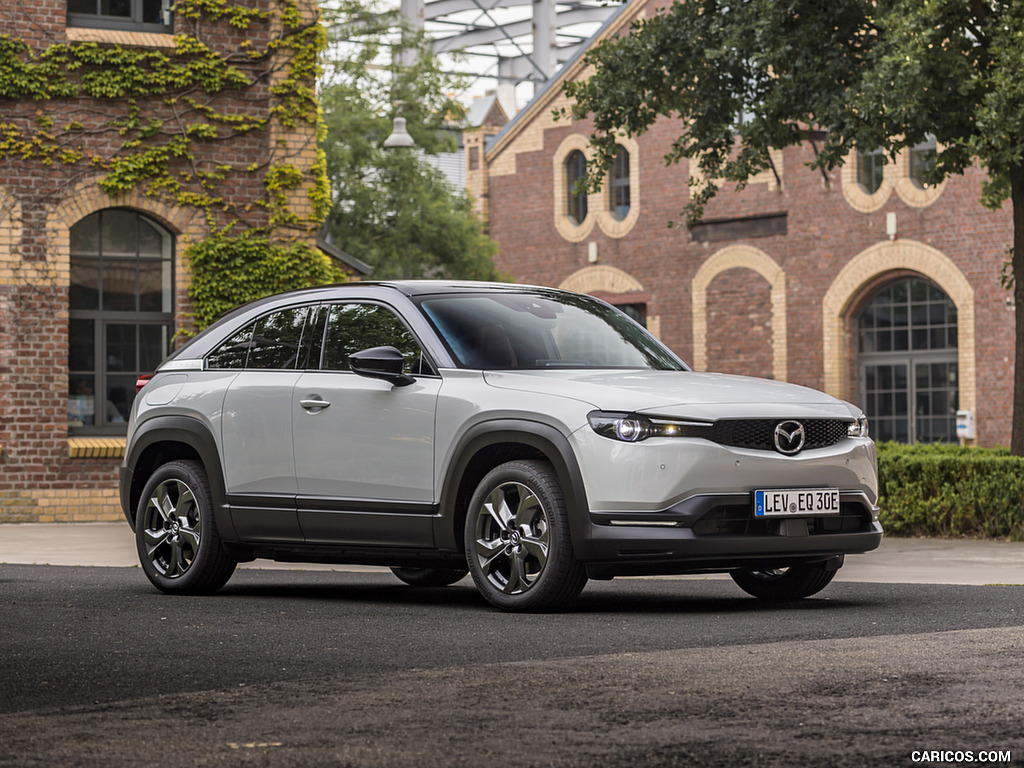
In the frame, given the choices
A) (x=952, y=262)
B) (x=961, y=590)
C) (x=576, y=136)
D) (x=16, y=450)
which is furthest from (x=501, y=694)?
(x=576, y=136)

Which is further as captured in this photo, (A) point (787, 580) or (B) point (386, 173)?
(B) point (386, 173)

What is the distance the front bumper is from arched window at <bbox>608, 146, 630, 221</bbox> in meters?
25.7

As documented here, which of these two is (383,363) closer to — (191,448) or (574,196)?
(191,448)

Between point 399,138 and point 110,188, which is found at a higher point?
point 399,138

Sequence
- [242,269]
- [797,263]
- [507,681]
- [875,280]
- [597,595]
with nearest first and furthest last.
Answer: [507,681], [597,595], [242,269], [875,280], [797,263]

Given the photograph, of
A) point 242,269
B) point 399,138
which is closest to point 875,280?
point 399,138

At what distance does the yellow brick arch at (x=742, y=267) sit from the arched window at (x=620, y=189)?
2.62 metres

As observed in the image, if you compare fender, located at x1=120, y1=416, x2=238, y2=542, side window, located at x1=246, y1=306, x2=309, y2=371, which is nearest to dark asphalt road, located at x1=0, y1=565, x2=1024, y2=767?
fender, located at x1=120, y1=416, x2=238, y2=542

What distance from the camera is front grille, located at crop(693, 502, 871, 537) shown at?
778cm

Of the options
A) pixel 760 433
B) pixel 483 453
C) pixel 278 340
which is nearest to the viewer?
pixel 760 433

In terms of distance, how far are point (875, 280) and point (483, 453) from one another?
71.6 feet

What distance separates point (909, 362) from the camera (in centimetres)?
2866

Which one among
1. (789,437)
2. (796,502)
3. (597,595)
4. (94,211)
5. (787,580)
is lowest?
(597,595)

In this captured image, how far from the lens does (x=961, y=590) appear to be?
370 inches
